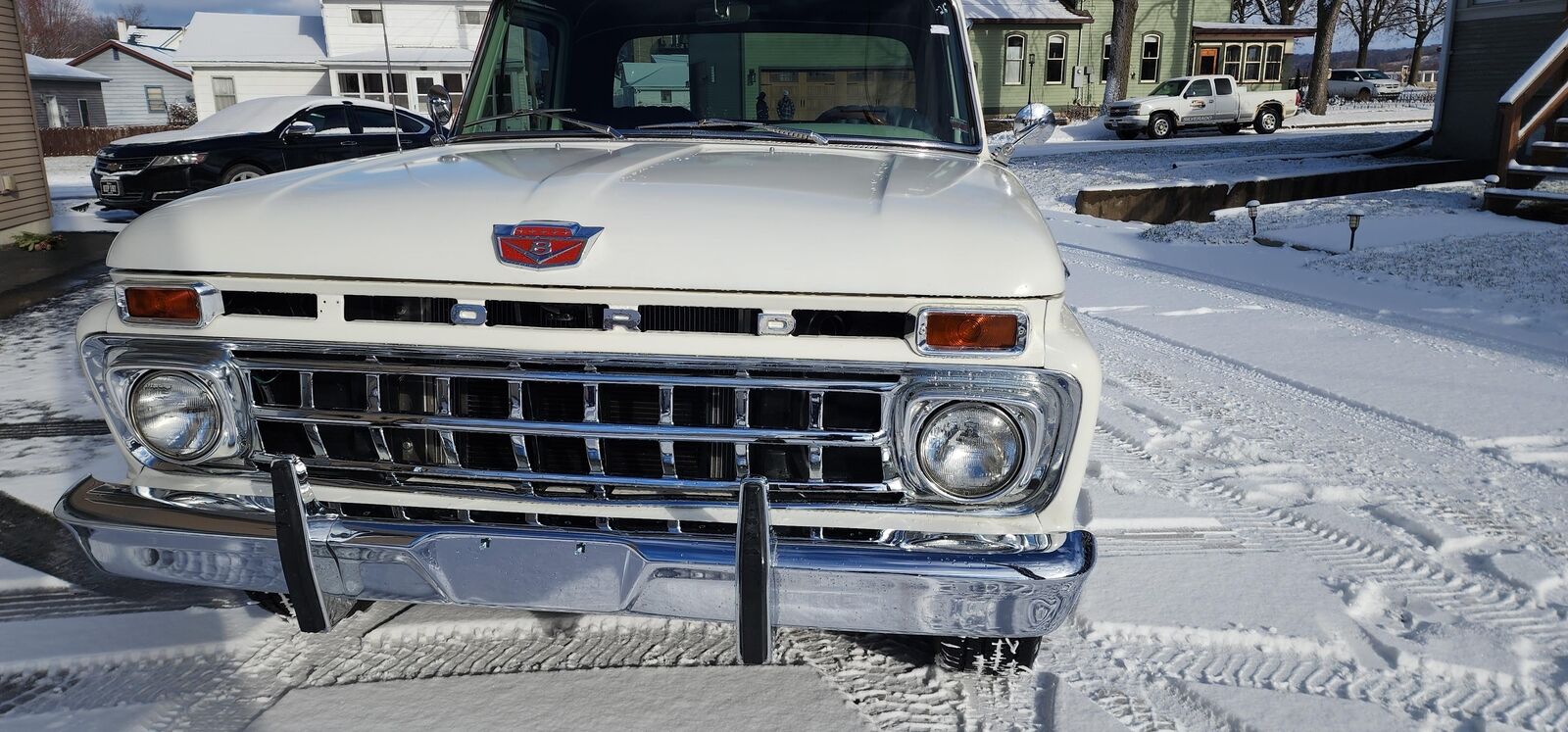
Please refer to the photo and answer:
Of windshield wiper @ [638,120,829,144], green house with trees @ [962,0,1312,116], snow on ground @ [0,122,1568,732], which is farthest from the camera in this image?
green house with trees @ [962,0,1312,116]

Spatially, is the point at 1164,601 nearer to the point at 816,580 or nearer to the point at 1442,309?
the point at 816,580

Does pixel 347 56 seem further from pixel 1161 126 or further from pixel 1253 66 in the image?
pixel 1253 66

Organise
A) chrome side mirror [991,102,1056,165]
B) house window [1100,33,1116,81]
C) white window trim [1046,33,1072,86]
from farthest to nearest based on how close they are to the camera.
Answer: house window [1100,33,1116,81]
white window trim [1046,33,1072,86]
chrome side mirror [991,102,1056,165]

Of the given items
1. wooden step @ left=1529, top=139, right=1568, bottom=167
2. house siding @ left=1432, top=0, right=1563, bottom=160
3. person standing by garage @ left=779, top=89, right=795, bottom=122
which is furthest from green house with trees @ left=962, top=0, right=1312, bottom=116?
person standing by garage @ left=779, top=89, right=795, bottom=122

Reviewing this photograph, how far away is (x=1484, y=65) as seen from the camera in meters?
14.4

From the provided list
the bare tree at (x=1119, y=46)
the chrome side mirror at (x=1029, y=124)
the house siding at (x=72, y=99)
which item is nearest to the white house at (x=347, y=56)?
the house siding at (x=72, y=99)

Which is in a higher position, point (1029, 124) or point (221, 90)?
point (221, 90)

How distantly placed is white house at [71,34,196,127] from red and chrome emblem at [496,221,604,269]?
4817 cm

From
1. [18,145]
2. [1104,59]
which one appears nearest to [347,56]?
[18,145]

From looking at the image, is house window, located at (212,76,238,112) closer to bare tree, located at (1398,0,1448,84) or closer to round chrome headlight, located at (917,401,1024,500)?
round chrome headlight, located at (917,401,1024,500)

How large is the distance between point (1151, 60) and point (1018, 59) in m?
5.38

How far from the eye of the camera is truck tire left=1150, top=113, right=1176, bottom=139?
85.0 feet

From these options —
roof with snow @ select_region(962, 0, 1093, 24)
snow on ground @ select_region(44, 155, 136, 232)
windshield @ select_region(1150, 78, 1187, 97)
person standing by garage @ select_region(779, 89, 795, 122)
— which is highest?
roof with snow @ select_region(962, 0, 1093, 24)

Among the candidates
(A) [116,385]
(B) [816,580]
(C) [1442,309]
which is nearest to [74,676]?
(A) [116,385]
